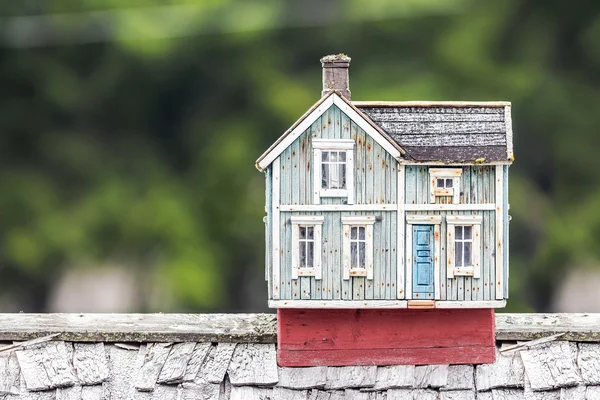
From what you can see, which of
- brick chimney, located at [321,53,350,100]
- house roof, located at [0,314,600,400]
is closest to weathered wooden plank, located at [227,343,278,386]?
house roof, located at [0,314,600,400]

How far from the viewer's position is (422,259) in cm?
649

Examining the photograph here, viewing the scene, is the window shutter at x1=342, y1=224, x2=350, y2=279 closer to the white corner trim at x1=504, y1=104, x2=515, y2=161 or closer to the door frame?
the door frame

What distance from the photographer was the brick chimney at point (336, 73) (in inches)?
261

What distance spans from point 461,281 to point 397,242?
1.53 feet

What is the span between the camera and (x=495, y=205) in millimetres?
6500

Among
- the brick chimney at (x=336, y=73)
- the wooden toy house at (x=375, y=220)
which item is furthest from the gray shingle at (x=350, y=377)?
the brick chimney at (x=336, y=73)

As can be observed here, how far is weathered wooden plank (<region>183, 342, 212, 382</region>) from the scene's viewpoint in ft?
23.3

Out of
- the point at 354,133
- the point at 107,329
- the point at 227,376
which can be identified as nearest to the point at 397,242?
the point at 354,133

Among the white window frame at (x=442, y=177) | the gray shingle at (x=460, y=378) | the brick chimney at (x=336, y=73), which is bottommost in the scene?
the gray shingle at (x=460, y=378)

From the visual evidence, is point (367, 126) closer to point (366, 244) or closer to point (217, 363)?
point (366, 244)

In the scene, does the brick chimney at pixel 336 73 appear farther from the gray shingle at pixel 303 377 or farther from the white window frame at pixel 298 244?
the gray shingle at pixel 303 377

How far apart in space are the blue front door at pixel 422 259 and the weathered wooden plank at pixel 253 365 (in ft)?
3.88

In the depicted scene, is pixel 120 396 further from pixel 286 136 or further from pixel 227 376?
pixel 286 136

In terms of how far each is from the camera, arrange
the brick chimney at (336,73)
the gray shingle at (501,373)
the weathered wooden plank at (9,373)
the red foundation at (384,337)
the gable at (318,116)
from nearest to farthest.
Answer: the gable at (318,116), the brick chimney at (336,73), the red foundation at (384,337), the gray shingle at (501,373), the weathered wooden plank at (9,373)
